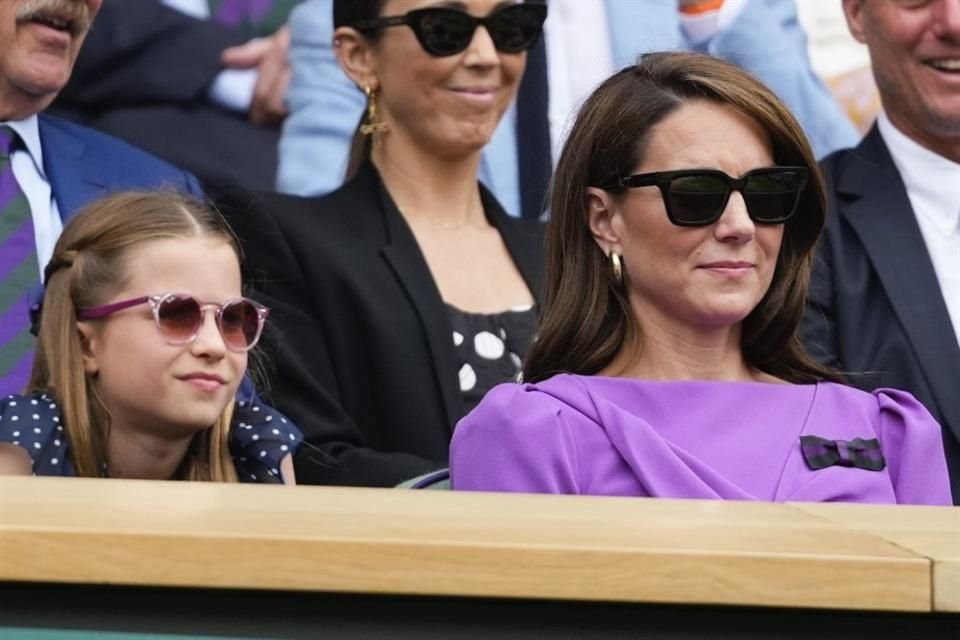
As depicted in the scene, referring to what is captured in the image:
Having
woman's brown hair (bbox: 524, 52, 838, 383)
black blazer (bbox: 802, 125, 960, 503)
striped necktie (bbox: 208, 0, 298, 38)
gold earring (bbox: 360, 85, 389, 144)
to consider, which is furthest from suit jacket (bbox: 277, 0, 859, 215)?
woman's brown hair (bbox: 524, 52, 838, 383)

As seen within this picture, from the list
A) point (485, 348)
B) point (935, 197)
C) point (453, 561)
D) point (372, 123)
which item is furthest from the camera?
point (372, 123)

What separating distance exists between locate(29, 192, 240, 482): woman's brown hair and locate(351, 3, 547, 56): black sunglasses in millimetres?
766

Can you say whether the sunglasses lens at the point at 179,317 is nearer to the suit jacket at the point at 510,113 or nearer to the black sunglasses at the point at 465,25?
the black sunglasses at the point at 465,25

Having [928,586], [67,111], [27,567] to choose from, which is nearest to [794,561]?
[928,586]

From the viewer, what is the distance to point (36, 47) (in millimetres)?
3777

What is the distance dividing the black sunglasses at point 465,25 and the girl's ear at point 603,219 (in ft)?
4.02

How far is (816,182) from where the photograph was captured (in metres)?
2.80

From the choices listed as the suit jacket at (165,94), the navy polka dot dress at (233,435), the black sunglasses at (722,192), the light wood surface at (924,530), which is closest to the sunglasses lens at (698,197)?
the black sunglasses at (722,192)

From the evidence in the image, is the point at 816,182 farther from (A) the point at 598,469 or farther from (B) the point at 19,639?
(B) the point at 19,639

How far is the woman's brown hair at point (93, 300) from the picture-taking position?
3.23 m

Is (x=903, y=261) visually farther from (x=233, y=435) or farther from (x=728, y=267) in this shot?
(x=233, y=435)

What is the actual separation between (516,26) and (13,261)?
1.16 metres

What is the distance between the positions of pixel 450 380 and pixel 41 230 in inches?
34.8

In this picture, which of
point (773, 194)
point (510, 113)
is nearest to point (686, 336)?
point (773, 194)
